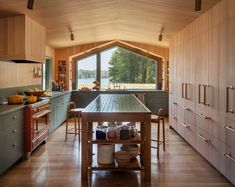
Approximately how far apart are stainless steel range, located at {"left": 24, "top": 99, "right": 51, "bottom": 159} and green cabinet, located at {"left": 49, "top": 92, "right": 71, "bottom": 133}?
41.6 inches

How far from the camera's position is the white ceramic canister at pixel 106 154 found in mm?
3855

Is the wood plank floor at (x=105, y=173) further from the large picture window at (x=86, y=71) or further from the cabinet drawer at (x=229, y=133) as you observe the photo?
the large picture window at (x=86, y=71)

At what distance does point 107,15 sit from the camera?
621cm

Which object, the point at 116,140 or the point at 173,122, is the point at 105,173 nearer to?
the point at 116,140

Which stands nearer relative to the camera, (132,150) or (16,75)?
(132,150)

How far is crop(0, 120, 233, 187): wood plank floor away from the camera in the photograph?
3.60m

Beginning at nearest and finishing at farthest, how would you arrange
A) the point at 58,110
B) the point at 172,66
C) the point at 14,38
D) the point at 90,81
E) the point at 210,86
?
the point at 210,86
the point at 14,38
the point at 172,66
the point at 58,110
the point at 90,81

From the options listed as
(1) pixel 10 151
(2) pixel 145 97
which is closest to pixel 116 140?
(1) pixel 10 151

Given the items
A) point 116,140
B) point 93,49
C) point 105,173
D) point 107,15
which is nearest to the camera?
point 116,140

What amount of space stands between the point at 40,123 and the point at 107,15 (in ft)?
8.58

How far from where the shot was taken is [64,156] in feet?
15.8

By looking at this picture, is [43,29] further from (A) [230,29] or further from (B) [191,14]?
(A) [230,29]

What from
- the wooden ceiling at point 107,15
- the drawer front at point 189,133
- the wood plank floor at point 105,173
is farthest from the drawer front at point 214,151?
the wooden ceiling at point 107,15

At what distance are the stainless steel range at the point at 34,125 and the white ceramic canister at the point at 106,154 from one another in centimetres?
137
